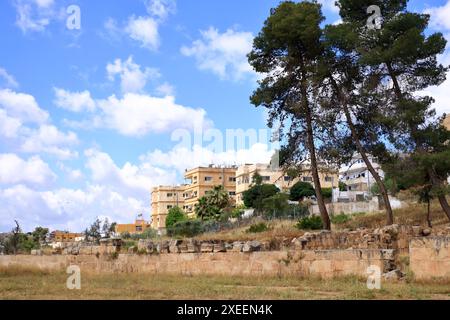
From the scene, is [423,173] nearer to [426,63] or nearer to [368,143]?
[368,143]

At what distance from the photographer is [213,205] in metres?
72.9

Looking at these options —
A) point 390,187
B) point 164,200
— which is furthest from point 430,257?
point 164,200

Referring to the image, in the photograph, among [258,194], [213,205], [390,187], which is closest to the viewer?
[390,187]

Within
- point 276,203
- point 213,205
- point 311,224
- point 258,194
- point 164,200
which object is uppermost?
point 164,200

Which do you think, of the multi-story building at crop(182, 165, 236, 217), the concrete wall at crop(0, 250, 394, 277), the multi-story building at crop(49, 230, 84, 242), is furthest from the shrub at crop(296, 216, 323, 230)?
the multi-story building at crop(182, 165, 236, 217)

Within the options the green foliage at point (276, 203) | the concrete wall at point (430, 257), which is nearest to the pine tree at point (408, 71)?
the concrete wall at point (430, 257)

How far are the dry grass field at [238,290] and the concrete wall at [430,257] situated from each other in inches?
10.2

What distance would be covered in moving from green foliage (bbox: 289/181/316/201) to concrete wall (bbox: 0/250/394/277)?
5134cm

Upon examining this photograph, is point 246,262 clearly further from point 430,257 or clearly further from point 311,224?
point 311,224

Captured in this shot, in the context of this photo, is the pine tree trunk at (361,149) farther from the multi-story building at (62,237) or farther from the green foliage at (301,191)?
the green foliage at (301,191)

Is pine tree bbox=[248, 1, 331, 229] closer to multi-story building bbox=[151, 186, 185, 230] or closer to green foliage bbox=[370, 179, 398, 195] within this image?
green foliage bbox=[370, 179, 398, 195]

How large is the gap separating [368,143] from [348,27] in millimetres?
5996

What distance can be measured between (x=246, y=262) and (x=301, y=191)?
55683 mm

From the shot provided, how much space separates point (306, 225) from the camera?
1346 inches
